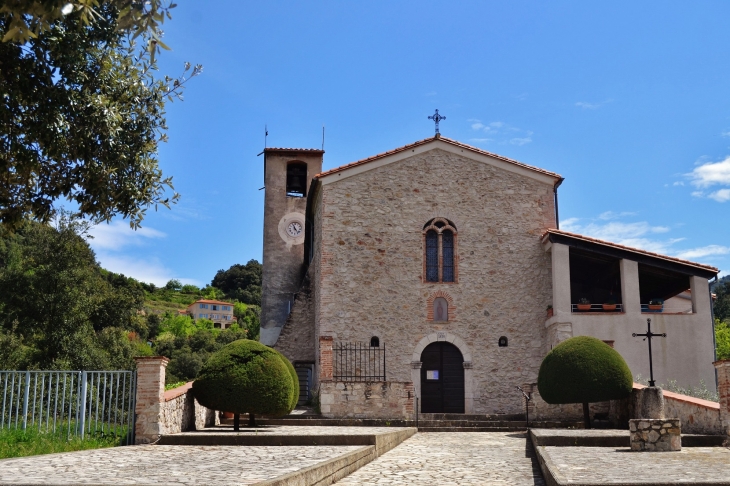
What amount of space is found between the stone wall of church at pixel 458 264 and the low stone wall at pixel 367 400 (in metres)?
2.90

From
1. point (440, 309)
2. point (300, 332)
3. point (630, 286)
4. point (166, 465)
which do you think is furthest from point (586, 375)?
point (300, 332)

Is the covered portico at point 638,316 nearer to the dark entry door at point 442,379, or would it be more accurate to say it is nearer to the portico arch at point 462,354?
the portico arch at point 462,354

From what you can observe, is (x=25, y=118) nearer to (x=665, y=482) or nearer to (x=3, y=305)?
(x=665, y=482)

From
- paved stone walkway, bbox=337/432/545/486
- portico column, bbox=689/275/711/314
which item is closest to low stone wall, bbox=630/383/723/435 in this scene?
paved stone walkway, bbox=337/432/545/486

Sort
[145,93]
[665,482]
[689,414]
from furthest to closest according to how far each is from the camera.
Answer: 1. [689,414]
2. [145,93]
3. [665,482]

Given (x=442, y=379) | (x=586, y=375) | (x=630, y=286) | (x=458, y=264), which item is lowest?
(x=442, y=379)

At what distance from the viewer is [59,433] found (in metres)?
10.4

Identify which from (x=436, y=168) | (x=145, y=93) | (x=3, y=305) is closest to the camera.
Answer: (x=145, y=93)

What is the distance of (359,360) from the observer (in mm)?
21000

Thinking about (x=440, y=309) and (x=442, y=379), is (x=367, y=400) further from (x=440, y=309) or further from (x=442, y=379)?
(x=440, y=309)

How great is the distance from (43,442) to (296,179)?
2022 centimetres

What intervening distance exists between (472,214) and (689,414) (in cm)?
1070

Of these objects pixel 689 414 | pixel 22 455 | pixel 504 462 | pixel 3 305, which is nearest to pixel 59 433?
pixel 22 455

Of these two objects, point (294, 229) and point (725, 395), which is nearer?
point (725, 395)
